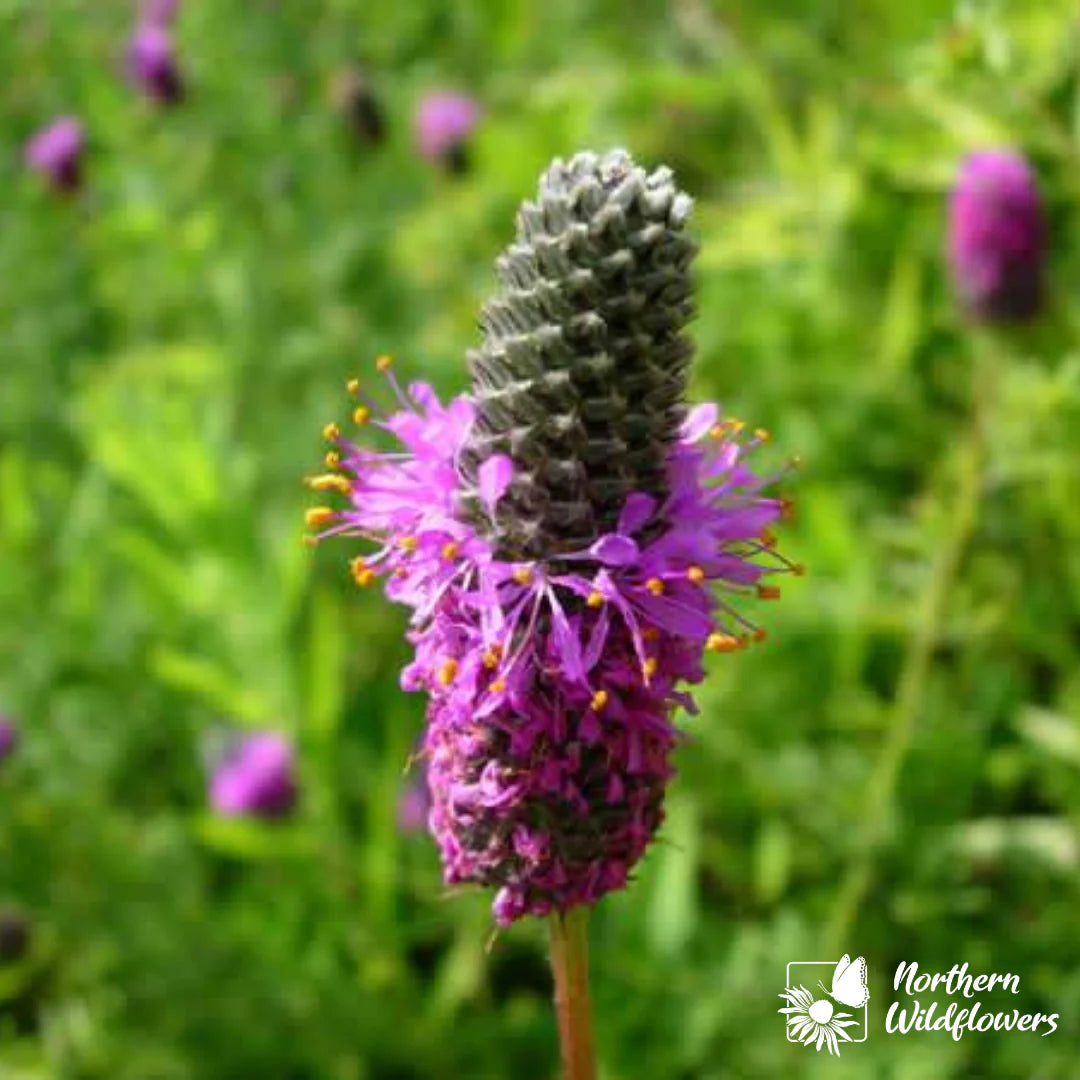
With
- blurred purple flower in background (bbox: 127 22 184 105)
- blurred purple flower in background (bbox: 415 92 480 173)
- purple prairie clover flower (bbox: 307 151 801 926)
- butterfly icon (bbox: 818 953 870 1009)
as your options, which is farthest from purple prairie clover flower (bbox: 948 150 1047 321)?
blurred purple flower in background (bbox: 127 22 184 105)

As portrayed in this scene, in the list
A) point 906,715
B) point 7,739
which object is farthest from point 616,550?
point 7,739

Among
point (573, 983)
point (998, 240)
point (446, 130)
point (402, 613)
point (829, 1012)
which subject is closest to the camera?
point (573, 983)

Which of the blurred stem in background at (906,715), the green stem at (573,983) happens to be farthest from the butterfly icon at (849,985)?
the green stem at (573,983)

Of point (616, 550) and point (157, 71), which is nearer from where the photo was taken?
point (616, 550)

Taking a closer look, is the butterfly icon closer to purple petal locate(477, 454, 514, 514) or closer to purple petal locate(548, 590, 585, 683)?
purple petal locate(548, 590, 585, 683)

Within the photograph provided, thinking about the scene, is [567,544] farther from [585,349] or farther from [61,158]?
[61,158]

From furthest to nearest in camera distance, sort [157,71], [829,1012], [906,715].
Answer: [157,71], [906,715], [829,1012]

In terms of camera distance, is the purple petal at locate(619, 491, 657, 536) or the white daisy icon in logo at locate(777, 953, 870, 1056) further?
the white daisy icon in logo at locate(777, 953, 870, 1056)
